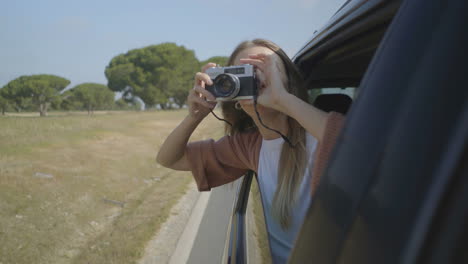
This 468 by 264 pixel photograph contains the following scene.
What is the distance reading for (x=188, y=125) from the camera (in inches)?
66.5

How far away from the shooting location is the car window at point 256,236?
1144mm

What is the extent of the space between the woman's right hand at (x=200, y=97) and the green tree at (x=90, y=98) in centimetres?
4660

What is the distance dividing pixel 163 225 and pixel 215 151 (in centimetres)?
276

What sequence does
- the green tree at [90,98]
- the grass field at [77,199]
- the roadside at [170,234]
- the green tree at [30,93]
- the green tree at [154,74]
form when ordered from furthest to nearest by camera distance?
the green tree at [90,98] → the green tree at [154,74] → the green tree at [30,93] → the grass field at [77,199] → the roadside at [170,234]

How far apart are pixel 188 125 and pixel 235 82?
1.60ft

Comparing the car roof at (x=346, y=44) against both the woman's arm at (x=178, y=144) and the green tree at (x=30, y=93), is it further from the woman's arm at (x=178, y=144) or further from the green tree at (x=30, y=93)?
the green tree at (x=30, y=93)

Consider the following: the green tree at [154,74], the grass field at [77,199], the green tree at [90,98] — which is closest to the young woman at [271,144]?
the grass field at [77,199]

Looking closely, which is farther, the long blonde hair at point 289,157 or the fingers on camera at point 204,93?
the fingers on camera at point 204,93

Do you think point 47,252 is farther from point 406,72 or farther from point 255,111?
point 406,72

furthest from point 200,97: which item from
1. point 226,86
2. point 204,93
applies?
point 226,86

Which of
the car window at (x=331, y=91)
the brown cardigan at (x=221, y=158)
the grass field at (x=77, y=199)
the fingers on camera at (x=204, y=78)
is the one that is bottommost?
the grass field at (x=77, y=199)

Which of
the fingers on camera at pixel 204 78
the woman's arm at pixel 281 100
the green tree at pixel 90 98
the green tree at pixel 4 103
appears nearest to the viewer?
the woman's arm at pixel 281 100

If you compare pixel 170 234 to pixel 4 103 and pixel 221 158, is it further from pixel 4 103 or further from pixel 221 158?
pixel 4 103

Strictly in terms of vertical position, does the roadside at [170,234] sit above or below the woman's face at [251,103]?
below
